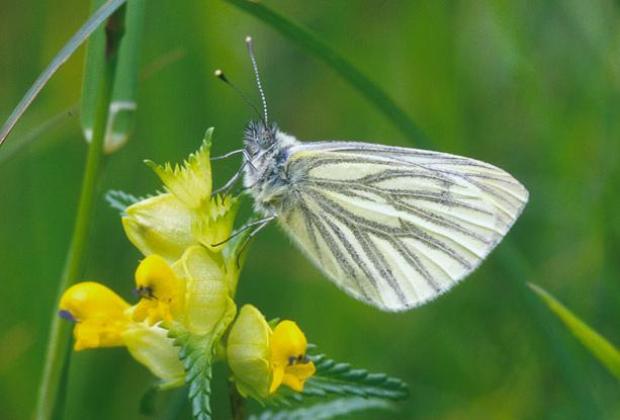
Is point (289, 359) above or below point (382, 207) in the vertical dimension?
below

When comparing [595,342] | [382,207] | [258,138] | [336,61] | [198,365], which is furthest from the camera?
[382,207]

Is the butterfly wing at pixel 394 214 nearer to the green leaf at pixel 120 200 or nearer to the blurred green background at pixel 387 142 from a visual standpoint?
the blurred green background at pixel 387 142

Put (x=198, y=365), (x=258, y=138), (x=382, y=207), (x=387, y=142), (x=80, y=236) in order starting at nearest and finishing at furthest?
(x=198, y=365)
(x=80, y=236)
(x=258, y=138)
(x=382, y=207)
(x=387, y=142)

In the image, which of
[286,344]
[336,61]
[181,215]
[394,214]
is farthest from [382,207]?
[286,344]

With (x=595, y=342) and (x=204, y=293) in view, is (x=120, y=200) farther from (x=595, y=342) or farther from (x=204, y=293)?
(x=595, y=342)

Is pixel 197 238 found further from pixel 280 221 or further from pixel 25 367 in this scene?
pixel 25 367

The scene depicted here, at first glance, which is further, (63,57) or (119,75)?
(119,75)

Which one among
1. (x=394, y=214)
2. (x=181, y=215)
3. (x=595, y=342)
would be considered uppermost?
(x=181, y=215)
